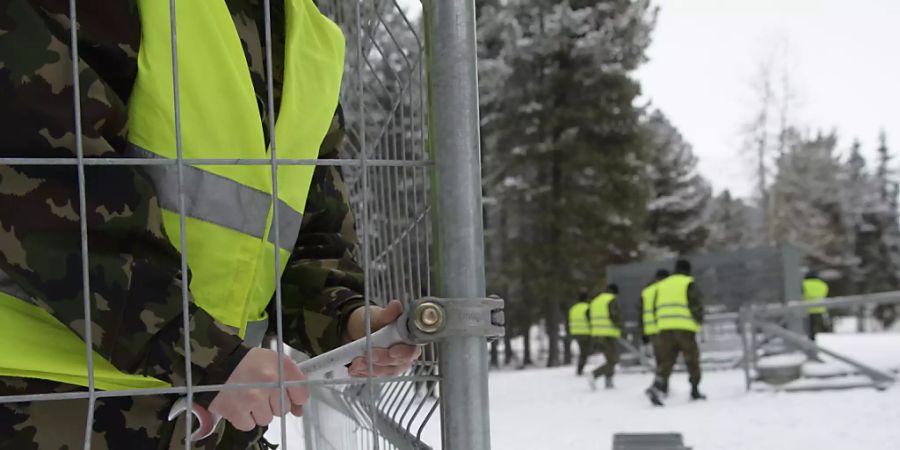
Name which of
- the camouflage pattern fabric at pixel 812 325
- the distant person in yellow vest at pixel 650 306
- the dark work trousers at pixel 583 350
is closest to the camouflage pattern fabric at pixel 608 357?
the distant person in yellow vest at pixel 650 306

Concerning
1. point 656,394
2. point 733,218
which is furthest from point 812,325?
point 733,218

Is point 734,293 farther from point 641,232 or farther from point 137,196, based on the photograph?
point 137,196

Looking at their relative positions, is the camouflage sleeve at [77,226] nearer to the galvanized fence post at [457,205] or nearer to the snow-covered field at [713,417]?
the galvanized fence post at [457,205]

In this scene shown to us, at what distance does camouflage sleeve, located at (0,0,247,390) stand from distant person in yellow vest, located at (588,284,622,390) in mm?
12486

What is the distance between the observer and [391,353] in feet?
4.38

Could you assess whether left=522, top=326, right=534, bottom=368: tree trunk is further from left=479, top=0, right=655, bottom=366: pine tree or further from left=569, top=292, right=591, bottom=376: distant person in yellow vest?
left=569, top=292, right=591, bottom=376: distant person in yellow vest

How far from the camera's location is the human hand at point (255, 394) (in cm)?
117

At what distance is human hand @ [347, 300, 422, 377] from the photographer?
133cm

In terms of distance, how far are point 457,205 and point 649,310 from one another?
11.9m

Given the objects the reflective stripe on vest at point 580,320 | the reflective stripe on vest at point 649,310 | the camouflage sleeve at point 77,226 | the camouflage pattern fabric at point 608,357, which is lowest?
the camouflage pattern fabric at point 608,357

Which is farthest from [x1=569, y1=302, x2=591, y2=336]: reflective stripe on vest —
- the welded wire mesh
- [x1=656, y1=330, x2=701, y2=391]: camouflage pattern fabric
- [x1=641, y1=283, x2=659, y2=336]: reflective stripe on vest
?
the welded wire mesh

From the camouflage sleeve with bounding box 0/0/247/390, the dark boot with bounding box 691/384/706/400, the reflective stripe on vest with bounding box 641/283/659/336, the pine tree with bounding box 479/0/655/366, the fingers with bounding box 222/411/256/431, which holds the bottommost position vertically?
the dark boot with bounding box 691/384/706/400

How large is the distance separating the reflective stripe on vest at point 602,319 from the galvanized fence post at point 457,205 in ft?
41.9

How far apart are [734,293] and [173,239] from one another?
16791 mm
